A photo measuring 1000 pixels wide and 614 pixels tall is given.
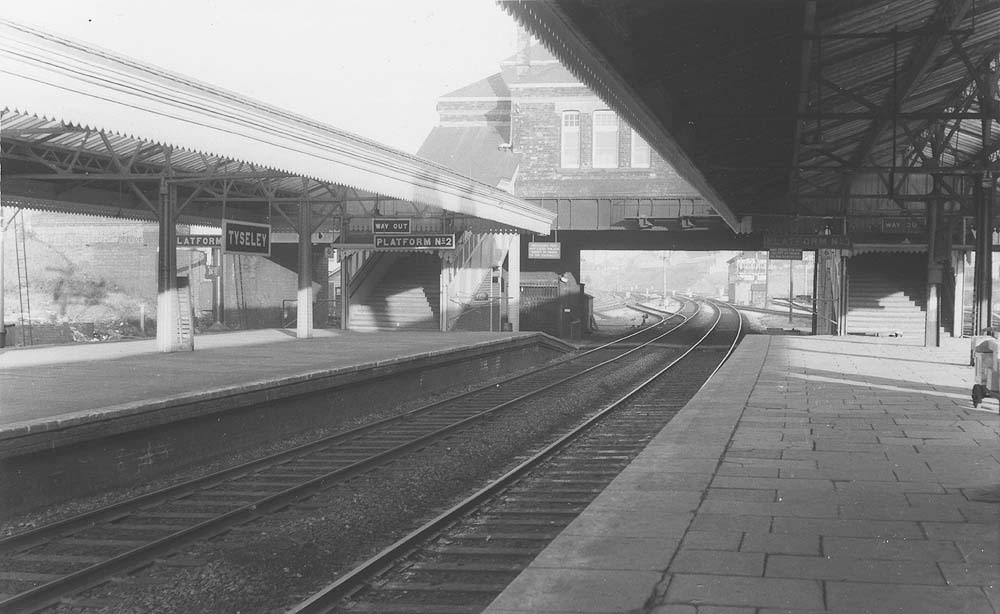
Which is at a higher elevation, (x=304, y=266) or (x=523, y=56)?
(x=523, y=56)

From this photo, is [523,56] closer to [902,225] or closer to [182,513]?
[902,225]

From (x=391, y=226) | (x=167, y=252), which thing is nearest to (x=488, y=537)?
(x=167, y=252)

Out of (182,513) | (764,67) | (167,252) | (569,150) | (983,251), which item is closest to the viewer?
(182,513)

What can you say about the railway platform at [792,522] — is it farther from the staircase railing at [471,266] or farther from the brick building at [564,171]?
the brick building at [564,171]

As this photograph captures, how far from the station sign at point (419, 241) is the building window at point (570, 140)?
21.4m

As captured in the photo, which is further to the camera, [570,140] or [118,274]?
[570,140]

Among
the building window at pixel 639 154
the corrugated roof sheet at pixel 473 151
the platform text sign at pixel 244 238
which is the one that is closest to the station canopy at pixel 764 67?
the platform text sign at pixel 244 238

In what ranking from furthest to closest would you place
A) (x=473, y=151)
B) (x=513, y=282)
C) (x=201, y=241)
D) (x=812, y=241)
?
(x=473, y=151), (x=513, y=282), (x=812, y=241), (x=201, y=241)

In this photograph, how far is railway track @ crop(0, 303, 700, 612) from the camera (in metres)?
5.98

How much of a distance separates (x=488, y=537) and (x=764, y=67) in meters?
7.86

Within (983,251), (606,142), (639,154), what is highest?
(606,142)

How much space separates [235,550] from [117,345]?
13.0m

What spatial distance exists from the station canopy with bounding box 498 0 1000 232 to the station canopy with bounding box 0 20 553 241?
15.6 feet

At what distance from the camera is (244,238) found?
1641cm
